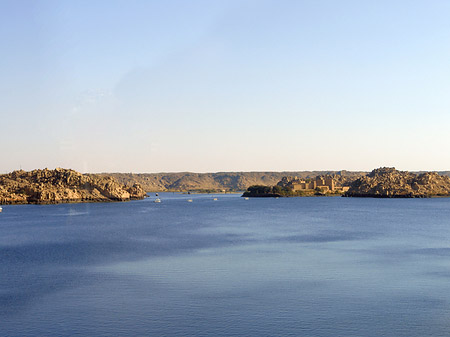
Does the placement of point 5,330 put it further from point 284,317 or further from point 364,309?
point 364,309

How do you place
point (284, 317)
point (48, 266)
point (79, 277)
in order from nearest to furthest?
point (284, 317)
point (79, 277)
point (48, 266)

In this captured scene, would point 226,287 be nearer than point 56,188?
A: Yes

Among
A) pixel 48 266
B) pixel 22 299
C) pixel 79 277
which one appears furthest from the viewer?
pixel 48 266

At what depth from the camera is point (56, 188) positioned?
161 m

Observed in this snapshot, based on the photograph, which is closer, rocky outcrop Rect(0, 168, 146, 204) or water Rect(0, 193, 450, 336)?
water Rect(0, 193, 450, 336)

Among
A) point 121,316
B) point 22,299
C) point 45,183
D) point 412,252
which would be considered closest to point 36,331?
point 121,316

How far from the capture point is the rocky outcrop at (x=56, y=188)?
159375 millimetres

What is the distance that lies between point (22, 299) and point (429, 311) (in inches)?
915

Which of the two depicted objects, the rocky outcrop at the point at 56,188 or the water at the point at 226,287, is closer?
the water at the point at 226,287

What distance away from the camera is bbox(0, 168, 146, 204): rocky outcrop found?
15938 cm

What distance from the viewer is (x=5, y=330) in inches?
852

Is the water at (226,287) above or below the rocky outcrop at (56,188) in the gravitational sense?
below

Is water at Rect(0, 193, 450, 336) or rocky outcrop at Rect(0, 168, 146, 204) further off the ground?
rocky outcrop at Rect(0, 168, 146, 204)

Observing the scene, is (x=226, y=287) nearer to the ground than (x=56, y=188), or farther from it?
nearer to the ground
